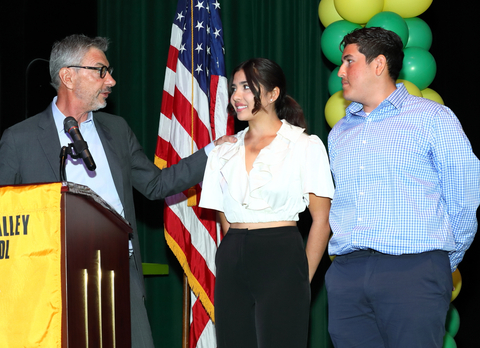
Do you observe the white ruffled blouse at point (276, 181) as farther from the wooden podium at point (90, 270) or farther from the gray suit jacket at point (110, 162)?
the wooden podium at point (90, 270)

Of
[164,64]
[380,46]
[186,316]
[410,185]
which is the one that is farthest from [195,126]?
[410,185]

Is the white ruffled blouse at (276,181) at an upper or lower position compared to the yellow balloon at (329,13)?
lower

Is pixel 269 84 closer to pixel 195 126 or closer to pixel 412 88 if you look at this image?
pixel 412 88

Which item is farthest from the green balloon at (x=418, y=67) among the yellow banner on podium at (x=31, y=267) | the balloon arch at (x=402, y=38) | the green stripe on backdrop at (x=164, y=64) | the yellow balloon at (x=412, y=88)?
the yellow banner on podium at (x=31, y=267)

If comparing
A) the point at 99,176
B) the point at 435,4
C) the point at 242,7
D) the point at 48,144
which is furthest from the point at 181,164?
the point at 435,4

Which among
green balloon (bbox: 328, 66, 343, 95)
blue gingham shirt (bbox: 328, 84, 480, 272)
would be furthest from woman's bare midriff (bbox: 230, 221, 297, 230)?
green balloon (bbox: 328, 66, 343, 95)

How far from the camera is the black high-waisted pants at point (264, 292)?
220 centimetres

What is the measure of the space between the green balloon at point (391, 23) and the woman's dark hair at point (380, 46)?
973 mm

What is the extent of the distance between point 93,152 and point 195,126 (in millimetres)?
1312

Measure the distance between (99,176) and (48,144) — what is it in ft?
0.88

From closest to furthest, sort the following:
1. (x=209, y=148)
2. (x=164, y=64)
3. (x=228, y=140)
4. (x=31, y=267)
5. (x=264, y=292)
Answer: (x=31, y=267)
(x=264, y=292)
(x=228, y=140)
(x=209, y=148)
(x=164, y=64)

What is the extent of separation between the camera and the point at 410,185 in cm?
208

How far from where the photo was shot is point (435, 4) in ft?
13.6

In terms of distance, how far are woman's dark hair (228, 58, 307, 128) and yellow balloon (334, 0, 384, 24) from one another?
113 centimetres
